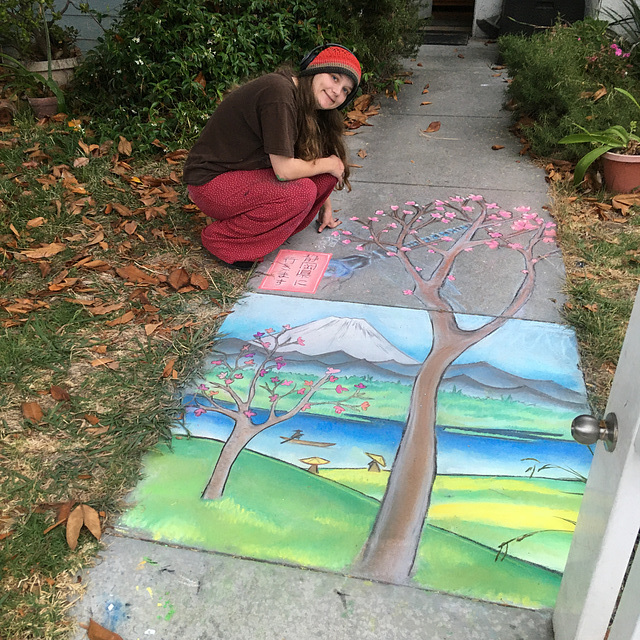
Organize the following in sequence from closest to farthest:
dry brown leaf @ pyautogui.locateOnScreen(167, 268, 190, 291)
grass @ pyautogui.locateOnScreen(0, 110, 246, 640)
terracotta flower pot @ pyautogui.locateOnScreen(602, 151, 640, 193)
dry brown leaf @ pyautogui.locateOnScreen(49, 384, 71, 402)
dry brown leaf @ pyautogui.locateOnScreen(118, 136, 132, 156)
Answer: grass @ pyautogui.locateOnScreen(0, 110, 246, 640) < dry brown leaf @ pyautogui.locateOnScreen(49, 384, 71, 402) < dry brown leaf @ pyautogui.locateOnScreen(167, 268, 190, 291) < terracotta flower pot @ pyautogui.locateOnScreen(602, 151, 640, 193) < dry brown leaf @ pyautogui.locateOnScreen(118, 136, 132, 156)

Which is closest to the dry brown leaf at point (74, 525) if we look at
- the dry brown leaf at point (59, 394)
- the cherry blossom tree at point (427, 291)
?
the dry brown leaf at point (59, 394)

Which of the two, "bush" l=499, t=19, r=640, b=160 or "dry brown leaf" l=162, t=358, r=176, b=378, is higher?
"bush" l=499, t=19, r=640, b=160

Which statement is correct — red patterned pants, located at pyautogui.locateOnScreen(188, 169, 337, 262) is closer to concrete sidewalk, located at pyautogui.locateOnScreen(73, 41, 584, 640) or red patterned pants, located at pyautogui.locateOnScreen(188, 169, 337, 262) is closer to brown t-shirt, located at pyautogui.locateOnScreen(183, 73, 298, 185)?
brown t-shirt, located at pyautogui.locateOnScreen(183, 73, 298, 185)

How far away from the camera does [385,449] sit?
225 centimetres

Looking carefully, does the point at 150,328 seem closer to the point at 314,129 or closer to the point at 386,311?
the point at 386,311

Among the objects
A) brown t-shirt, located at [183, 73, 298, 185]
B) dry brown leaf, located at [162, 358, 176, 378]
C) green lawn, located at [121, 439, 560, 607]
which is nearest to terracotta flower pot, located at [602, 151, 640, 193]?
brown t-shirt, located at [183, 73, 298, 185]

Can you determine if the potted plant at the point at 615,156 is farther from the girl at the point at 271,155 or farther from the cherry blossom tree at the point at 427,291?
the girl at the point at 271,155

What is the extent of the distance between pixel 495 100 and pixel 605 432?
16.2ft

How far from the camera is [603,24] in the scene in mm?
5051

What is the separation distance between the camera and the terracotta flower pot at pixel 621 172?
12.1 feet

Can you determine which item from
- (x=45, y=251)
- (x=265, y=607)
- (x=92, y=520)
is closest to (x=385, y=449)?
(x=265, y=607)

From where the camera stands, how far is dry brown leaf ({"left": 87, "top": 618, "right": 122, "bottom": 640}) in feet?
5.44

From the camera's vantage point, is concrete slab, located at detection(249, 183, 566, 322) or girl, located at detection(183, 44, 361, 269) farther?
concrete slab, located at detection(249, 183, 566, 322)

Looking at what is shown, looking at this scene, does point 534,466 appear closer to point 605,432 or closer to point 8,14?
point 605,432
